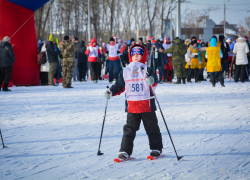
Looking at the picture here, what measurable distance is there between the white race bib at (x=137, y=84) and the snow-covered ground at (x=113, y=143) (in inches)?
27.1

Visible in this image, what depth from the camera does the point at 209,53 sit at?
11.3 m

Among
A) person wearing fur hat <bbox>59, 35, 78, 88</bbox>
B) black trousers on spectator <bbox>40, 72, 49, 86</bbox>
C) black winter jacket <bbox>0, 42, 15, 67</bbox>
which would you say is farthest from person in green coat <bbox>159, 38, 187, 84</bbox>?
black winter jacket <bbox>0, 42, 15, 67</bbox>

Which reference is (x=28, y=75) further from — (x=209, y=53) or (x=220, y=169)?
(x=220, y=169)

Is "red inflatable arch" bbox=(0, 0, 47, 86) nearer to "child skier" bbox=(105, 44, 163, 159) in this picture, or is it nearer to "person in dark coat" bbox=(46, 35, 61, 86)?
"person in dark coat" bbox=(46, 35, 61, 86)

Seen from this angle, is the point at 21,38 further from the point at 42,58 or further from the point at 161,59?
the point at 161,59

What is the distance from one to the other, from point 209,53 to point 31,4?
706 cm

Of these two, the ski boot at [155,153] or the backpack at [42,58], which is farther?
the backpack at [42,58]

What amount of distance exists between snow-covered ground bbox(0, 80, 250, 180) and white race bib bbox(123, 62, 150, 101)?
688mm

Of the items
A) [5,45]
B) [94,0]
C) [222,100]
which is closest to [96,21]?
[94,0]

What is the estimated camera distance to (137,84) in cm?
365

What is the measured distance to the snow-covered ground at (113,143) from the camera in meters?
3.14

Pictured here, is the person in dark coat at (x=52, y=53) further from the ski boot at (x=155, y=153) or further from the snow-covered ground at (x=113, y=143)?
the ski boot at (x=155, y=153)

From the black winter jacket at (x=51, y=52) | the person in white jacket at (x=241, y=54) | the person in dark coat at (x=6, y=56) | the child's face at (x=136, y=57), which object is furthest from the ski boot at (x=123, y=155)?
the person in white jacket at (x=241, y=54)

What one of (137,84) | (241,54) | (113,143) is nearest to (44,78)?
(241,54)
